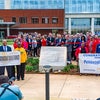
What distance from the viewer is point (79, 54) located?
16.2m

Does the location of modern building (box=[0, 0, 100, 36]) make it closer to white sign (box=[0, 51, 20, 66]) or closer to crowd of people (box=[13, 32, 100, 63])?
crowd of people (box=[13, 32, 100, 63])

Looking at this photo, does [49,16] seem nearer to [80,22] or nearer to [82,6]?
[80,22]

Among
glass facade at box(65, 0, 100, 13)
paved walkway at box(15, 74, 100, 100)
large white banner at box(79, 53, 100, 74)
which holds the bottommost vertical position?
paved walkway at box(15, 74, 100, 100)

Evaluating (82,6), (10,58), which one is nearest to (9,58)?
(10,58)

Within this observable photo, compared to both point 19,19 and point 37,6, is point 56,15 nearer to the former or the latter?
point 19,19

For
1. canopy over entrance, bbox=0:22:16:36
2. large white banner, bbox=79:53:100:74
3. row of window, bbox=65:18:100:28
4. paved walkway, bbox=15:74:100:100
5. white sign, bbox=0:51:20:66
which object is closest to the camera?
paved walkway, bbox=15:74:100:100

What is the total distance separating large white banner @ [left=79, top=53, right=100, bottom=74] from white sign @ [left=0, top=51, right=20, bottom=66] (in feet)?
10.3

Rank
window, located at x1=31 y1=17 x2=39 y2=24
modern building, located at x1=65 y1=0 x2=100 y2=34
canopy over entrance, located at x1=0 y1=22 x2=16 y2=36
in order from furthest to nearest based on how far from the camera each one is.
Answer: modern building, located at x1=65 y1=0 x2=100 y2=34 < window, located at x1=31 y1=17 x2=39 y2=24 < canopy over entrance, located at x1=0 y1=22 x2=16 y2=36

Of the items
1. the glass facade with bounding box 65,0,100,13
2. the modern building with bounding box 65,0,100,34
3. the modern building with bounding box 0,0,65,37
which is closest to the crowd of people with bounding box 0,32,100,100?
the modern building with bounding box 0,0,65,37

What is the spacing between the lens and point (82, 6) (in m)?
117

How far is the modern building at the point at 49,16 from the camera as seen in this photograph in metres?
85.7

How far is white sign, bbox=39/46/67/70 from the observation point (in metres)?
17.2

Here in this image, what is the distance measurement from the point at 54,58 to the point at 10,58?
316 centimetres

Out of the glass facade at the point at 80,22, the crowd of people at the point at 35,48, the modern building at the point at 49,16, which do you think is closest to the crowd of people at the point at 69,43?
the crowd of people at the point at 35,48
